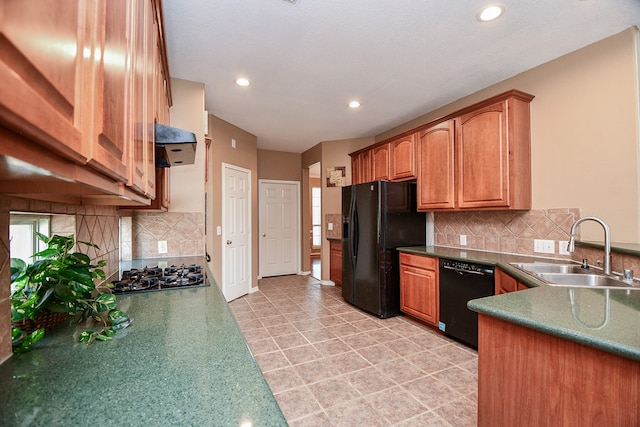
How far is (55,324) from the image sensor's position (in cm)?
101

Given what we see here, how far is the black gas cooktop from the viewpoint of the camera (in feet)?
5.00

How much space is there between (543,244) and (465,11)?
78.0 inches

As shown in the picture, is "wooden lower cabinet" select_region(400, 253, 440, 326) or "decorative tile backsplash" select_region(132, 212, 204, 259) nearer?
"decorative tile backsplash" select_region(132, 212, 204, 259)

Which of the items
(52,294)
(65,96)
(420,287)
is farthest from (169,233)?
(420,287)

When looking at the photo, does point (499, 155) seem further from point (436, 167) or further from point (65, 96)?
point (65, 96)

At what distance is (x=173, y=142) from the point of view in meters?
1.36

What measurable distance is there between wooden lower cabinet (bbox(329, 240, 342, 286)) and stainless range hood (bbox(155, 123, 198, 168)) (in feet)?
11.7

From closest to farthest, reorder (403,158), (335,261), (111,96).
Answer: (111,96), (403,158), (335,261)

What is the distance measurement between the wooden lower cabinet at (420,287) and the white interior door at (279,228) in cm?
303

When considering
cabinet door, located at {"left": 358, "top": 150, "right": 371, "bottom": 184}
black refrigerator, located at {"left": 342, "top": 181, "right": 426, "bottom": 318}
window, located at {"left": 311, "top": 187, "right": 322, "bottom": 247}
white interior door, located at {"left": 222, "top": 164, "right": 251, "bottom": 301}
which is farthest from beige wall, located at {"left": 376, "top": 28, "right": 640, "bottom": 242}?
window, located at {"left": 311, "top": 187, "right": 322, "bottom": 247}

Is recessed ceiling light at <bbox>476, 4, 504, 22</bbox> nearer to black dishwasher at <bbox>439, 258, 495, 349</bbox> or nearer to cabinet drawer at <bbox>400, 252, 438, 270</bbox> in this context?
black dishwasher at <bbox>439, 258, 495, 349</bbox>

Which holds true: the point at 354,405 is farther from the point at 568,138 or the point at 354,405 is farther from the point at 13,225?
the point at 568,138

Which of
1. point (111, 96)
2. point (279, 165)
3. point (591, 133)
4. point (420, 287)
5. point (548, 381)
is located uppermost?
point (279, 165)

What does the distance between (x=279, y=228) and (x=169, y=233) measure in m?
3.43
